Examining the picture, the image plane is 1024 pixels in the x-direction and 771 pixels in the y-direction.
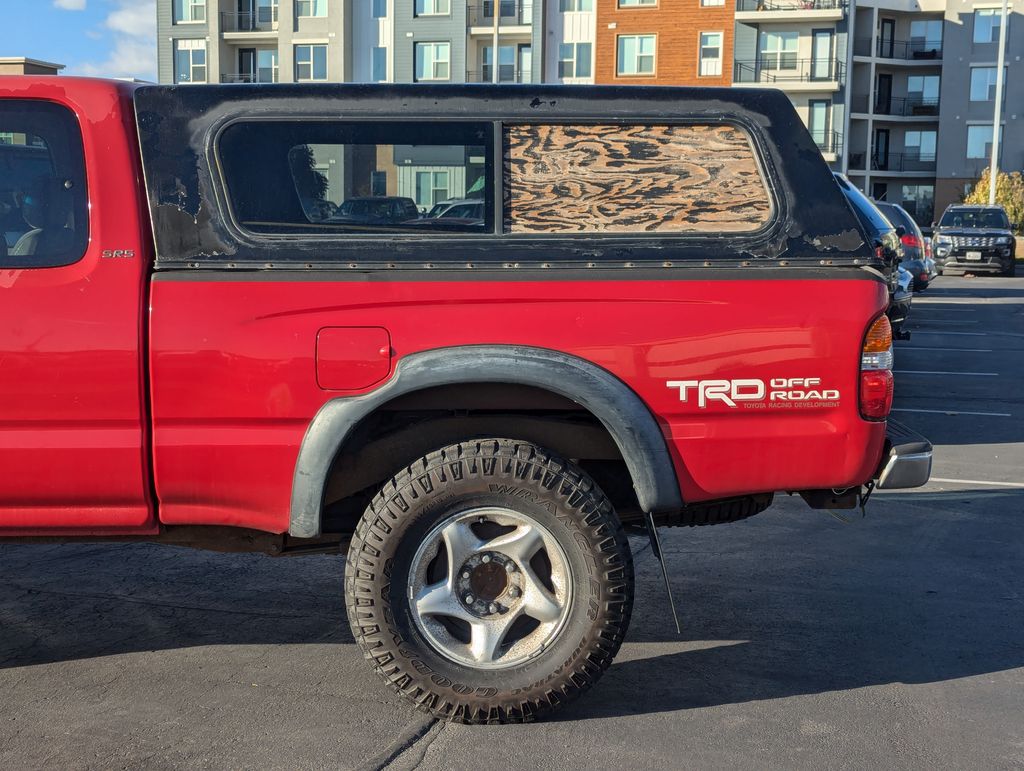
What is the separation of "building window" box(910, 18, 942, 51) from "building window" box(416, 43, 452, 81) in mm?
31186

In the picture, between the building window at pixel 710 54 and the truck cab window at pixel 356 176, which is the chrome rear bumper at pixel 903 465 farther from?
the building window at pixel 710 54

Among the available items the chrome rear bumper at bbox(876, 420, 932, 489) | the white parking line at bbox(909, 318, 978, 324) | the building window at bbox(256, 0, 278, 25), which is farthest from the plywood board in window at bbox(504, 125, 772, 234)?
the building window at bbox(256, 0, 278, 25)

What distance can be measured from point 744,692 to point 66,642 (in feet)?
8.54

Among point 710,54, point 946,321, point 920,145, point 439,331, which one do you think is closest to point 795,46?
point 710,54

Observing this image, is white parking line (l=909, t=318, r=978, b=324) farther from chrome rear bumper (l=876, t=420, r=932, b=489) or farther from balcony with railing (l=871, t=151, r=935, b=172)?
balcony with railing (l=871, t=151, r=935, b=172)

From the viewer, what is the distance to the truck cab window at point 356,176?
411 centimetres

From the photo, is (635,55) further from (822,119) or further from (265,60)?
(265,60)

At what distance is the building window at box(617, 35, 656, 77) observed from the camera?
55.3 m

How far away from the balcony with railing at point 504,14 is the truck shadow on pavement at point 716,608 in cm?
4776

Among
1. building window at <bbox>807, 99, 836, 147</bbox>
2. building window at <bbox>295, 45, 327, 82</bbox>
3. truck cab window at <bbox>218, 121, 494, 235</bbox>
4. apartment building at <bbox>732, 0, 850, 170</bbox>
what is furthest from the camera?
building window at <bbox>807, 99, 836, 147</bbox>

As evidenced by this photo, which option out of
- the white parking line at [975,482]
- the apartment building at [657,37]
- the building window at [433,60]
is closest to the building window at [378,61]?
the building window at [433,60]

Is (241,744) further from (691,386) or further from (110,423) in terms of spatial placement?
(691,386)

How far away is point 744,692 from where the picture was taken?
4.40 metres

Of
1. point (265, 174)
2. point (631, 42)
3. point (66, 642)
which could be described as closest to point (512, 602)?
point (265, 174)
